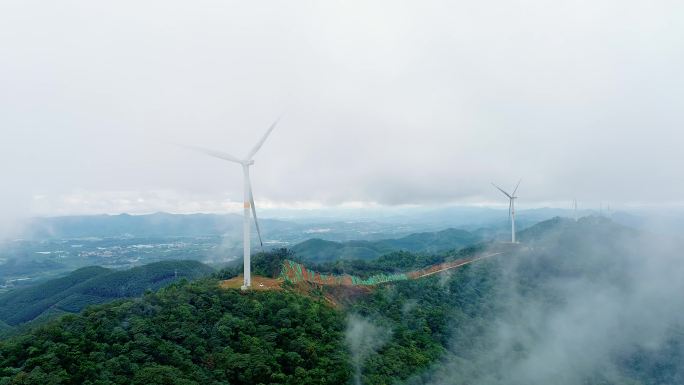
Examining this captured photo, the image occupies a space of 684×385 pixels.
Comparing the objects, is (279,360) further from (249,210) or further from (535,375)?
(535,375)

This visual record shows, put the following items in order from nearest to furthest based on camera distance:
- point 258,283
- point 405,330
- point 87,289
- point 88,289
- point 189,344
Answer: point 189,344 → point 258,283 → point 405,330 → point 87,289 → point 88,289

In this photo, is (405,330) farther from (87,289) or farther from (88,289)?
(87,289)

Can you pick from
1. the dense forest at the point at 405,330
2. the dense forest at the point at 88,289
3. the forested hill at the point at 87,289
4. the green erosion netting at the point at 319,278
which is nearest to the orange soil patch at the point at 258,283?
the dense forest at the point at 405,330

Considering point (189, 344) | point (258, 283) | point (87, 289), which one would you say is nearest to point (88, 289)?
point (87, 289)

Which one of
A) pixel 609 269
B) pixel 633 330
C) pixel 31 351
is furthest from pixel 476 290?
pixel 31 351

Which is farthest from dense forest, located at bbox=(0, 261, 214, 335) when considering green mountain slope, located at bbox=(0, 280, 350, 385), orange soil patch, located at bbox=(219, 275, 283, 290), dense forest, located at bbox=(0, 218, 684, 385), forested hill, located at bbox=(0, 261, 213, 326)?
green mountain slope, located at bbox=(0, 280, 350, 385)

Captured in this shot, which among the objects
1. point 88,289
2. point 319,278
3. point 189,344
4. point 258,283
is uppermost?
point 258,283

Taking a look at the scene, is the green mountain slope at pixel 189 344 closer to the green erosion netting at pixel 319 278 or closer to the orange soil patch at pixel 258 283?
the orange soil patch at pixel 258 283

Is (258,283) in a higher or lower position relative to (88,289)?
higher

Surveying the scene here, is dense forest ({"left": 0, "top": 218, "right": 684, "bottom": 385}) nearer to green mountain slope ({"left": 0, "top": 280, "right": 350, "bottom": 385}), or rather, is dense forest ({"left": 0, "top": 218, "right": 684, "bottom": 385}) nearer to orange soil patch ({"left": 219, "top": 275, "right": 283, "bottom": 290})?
green mountain slope ({"left": 0, "top": 280, "right": 350, "bottom": 385})
